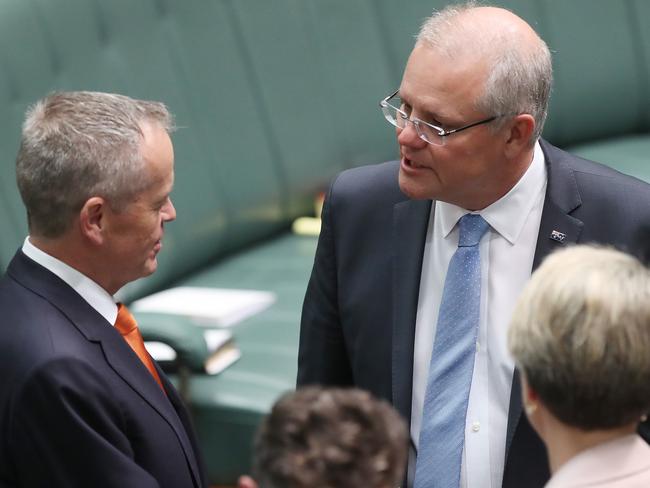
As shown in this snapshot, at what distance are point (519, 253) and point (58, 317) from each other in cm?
90

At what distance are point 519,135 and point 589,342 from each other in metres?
0.84

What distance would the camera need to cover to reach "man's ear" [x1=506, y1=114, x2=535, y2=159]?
2392mm

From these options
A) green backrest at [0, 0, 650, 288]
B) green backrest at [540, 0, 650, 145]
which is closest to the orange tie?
green backrest at [0, 0, 650, 288]

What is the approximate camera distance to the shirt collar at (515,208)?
2.41m

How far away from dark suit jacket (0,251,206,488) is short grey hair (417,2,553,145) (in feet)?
2.72

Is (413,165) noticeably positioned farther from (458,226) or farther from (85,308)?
(85,308)

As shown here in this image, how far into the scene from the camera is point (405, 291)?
2449 millimetres

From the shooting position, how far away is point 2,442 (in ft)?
6.75

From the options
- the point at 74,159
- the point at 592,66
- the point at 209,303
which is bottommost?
the point at 209,303

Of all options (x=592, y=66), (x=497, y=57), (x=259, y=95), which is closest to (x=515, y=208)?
(x=497, y=57)

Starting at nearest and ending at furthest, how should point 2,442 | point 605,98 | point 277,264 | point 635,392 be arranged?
point 635,392 < point 2,442 < point 277,264 < point 605,98

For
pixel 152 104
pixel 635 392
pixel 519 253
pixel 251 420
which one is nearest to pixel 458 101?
pixel 519 253

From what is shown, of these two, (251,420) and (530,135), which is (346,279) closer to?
(530,135)

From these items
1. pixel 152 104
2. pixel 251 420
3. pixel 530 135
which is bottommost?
pixel 251 420
